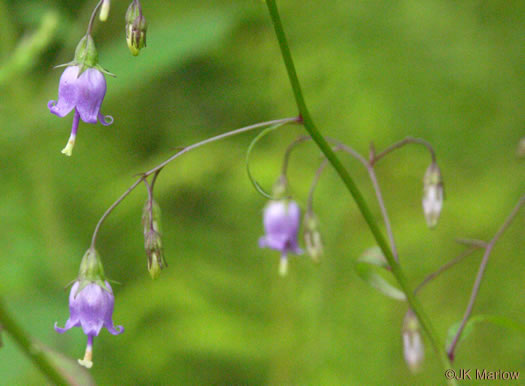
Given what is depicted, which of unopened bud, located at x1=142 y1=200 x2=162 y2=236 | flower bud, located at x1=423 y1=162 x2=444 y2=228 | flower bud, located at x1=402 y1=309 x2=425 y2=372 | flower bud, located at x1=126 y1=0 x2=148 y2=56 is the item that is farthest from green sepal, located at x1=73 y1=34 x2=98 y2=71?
flower bud, located at x1=402 y1=309 x2=425 y2=372

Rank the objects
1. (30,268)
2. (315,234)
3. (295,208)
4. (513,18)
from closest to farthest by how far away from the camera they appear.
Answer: (315,234), (295,208), (30,268), (513,18)

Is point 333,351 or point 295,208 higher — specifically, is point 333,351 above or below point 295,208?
below

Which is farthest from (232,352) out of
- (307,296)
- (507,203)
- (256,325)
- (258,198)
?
(507,203)

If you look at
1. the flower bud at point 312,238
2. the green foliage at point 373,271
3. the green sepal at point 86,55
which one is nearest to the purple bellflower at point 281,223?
the flower bud at point 312,238

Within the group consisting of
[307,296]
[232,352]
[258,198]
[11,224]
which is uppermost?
[11,224]

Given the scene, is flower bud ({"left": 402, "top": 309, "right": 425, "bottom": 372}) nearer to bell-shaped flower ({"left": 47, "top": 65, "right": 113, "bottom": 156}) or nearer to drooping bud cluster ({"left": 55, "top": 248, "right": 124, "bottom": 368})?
drooping bud cluster ({"left": 55, "top": 248, "right": 124, "bottom": 368})

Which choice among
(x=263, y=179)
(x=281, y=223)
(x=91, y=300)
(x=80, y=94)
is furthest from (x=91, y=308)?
(x=263, y=179)

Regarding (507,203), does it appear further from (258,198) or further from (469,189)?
(258,198)

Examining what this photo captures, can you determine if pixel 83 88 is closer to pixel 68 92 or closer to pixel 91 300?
pixel 68 92
